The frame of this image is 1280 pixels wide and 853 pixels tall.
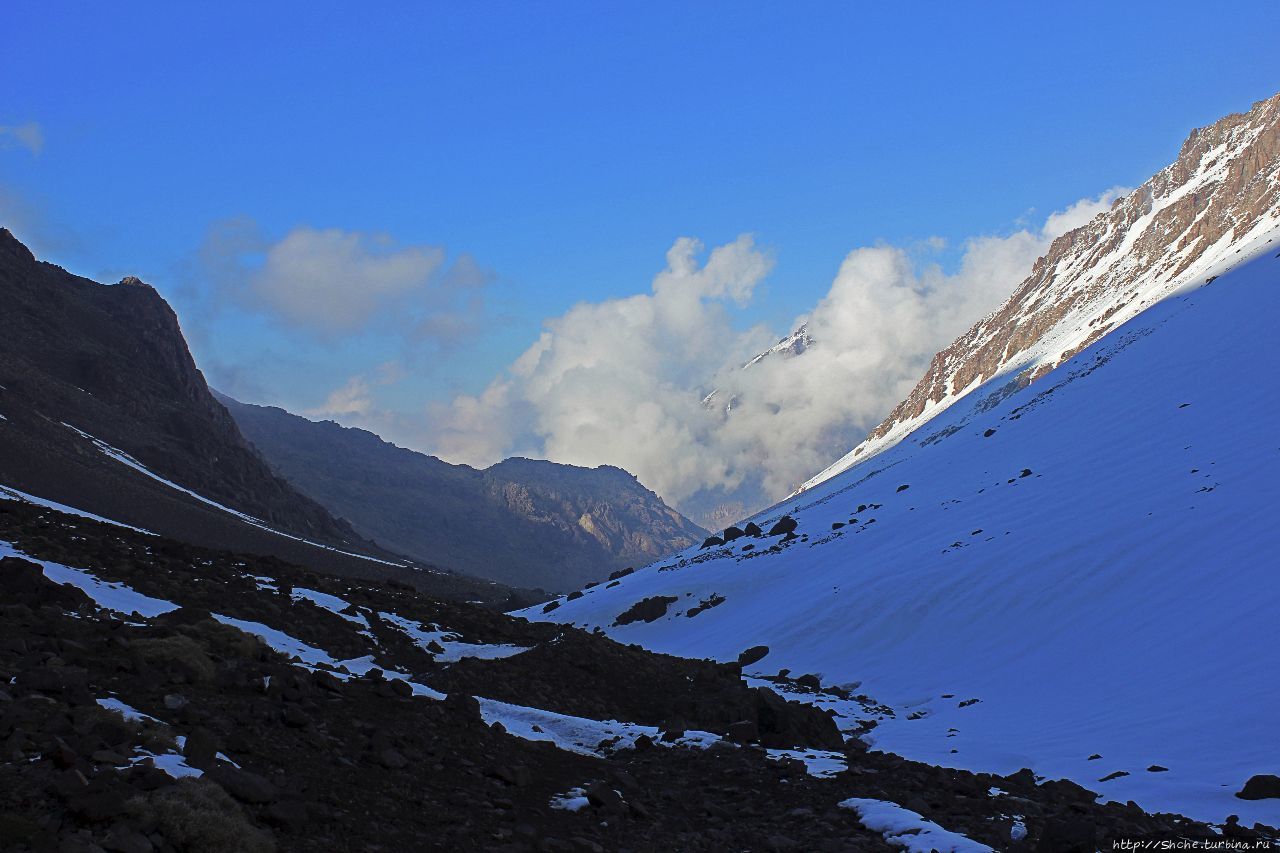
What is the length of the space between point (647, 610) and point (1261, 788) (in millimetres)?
40129

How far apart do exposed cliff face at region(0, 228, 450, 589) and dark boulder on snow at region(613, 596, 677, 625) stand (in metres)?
39.6

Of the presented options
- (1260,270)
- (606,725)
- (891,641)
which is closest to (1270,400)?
(891,641)

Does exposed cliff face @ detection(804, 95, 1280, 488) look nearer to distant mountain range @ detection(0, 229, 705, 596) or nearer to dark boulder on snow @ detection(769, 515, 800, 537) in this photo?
dark boulder on snow @ detection(769, 515, 800, 537)

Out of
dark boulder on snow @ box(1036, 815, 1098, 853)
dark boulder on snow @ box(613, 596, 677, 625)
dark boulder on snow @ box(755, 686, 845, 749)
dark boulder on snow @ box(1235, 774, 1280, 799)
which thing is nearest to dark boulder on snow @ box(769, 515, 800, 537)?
dark boulder on snow @ box(613, 596, 677, 625)

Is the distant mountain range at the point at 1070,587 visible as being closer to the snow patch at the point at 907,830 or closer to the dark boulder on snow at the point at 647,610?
the dark boulder on snow at the point at 647,610

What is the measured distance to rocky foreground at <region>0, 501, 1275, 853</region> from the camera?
26.1 feet

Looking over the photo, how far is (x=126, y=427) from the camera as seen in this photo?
357 ft

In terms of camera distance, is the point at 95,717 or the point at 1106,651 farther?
the point at 1106,651

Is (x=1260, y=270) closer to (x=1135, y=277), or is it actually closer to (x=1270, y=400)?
(x=1270, y=400)

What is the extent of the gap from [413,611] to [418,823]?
21284 mm

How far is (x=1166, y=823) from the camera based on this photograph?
40.1ft

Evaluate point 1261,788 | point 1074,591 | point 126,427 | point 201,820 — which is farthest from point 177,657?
point 126,427

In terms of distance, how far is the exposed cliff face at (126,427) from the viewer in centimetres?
7388

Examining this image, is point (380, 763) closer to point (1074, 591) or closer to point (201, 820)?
point (201, 820)
